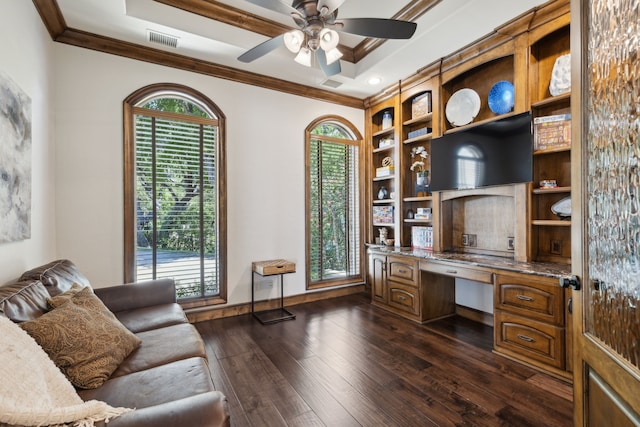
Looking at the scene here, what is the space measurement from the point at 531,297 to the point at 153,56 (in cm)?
430

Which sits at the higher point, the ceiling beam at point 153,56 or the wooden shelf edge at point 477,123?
the ceiling beam at point 153,56

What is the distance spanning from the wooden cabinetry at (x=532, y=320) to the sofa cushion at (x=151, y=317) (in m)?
2.64

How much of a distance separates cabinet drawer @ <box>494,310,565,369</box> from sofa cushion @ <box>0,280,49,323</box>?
10.7 feet

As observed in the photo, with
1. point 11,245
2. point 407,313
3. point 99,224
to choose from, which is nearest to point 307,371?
point 407,313

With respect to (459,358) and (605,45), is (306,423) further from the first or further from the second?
(605,45)

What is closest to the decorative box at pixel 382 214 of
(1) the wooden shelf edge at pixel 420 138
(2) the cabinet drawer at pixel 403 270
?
(2) the cabinet drawer at pixel 403 270

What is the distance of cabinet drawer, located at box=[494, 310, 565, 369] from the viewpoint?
90.7 inches

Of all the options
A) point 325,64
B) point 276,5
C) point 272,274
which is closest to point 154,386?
point 272,274

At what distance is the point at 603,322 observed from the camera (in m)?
1.07

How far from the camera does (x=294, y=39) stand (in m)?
2.33

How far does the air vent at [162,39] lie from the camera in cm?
294

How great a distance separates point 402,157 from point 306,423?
3354 mm

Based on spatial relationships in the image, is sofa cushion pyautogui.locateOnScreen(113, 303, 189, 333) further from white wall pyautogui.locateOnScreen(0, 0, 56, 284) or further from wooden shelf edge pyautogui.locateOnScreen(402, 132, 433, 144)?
wooden shelf edge pyautogui.locateOnScreen(402, 132, 433, 144)

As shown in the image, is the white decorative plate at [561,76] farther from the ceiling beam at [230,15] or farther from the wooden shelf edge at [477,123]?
the ceiling beam at [230,15]
